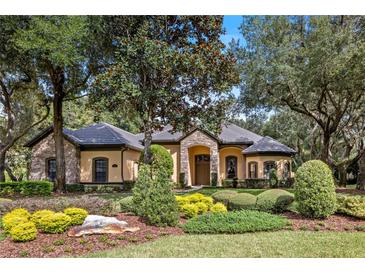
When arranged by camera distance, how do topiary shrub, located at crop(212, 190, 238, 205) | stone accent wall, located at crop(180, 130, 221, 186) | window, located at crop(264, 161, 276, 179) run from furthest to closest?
stone accent wall, located at crop(180, 130, 221, 186) < window, located at crop(264, 161, 276, 179) < topiary shrub, located at crop(212, 190, 238, 205)

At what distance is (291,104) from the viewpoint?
19.5 meters

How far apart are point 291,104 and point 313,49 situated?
4320 mm

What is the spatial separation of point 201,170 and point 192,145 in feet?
9.04

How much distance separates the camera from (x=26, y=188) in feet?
60.4

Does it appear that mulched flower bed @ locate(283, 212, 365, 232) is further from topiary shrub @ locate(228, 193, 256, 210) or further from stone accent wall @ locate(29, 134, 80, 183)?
stone accent wall @ locate(29, 134, 80, 183)

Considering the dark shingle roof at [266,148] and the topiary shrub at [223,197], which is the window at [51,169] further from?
the topiary shrub at [223,197]

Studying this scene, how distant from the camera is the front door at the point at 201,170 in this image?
26.5 metres

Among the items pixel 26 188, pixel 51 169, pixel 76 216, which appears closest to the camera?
pixel 76 216

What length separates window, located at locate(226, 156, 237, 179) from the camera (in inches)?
1001

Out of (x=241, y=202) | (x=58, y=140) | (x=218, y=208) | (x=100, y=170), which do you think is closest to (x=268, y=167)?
(x=100, y=170)

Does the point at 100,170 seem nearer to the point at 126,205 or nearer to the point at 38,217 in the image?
the point at 126,205

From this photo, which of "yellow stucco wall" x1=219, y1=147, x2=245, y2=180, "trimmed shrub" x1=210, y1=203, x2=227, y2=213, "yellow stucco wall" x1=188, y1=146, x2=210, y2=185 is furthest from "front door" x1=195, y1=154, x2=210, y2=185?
"trimmed shrub" x1=210, y1=203, x2=227, y2=213
